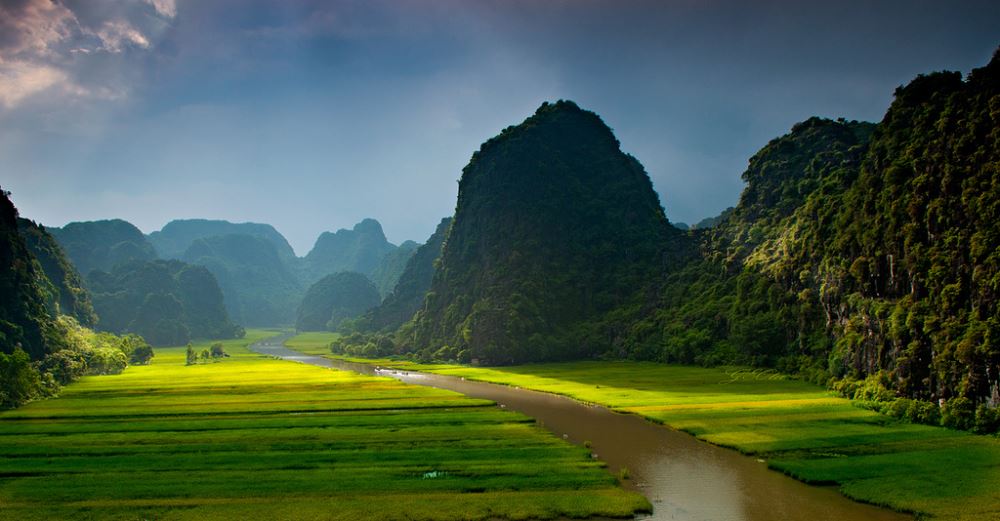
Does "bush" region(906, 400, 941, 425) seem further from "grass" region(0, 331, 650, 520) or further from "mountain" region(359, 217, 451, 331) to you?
"mountain" region(359, 217, 451, 331)

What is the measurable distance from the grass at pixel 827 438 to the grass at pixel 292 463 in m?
10.9

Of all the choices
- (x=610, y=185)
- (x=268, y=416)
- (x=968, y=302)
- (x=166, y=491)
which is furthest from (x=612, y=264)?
(x=166, y=491)

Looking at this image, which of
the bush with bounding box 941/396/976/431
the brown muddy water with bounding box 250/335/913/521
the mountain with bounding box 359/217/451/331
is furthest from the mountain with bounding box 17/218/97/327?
the bush with bounding box 941/396/976/431

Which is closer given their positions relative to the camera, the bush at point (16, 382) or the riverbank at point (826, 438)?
the riverbank at point (826, 438)

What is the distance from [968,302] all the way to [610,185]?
11440cm

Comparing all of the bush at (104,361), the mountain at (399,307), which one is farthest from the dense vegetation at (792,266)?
the bush at (104,361)

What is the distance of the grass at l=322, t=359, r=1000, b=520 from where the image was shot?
24.4 metres

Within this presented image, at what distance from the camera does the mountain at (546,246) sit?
110 metres

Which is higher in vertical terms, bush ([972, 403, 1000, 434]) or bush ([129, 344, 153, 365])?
bush ([972, 403, 1000, 434])

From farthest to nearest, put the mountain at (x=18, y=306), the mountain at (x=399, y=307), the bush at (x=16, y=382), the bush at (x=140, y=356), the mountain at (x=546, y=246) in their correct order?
the mountain at (x=399, y=307)
the bush at (x=140, y=356)
the mountain at (x=546, y=246)
the mountain at (x=18, y=306)
the bush at (x=16, y=382)

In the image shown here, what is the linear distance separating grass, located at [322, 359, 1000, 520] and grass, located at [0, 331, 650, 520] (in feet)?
35.6

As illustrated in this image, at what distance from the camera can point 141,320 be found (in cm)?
19462

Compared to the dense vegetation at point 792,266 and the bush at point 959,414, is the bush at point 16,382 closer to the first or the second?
the dense vegetation at point 792,266

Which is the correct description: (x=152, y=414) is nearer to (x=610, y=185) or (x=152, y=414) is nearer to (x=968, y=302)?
(x=968, y=302)
